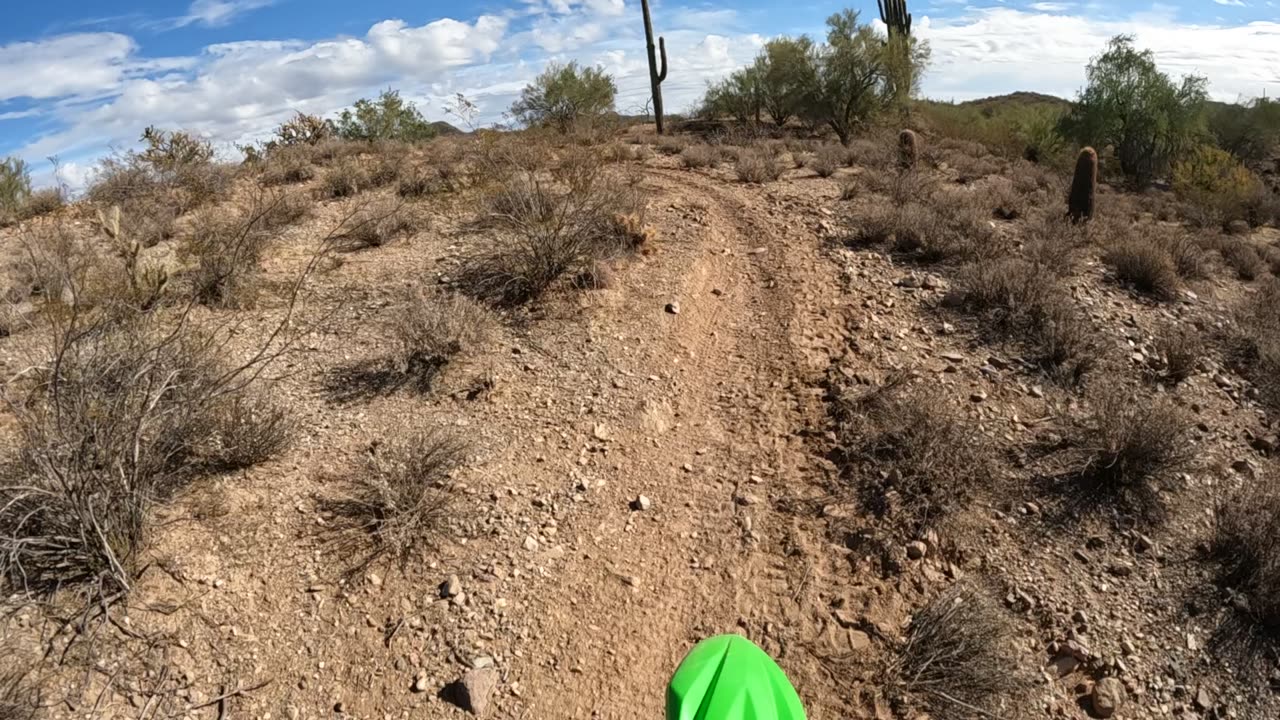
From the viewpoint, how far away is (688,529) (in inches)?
161

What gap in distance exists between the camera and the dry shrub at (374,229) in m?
7.71

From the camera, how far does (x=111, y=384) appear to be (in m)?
3.73

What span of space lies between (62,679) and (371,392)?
2476 millimetres

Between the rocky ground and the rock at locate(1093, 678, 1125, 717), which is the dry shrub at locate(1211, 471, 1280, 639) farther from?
the rock at locate(1093, 678, 1125, 717)

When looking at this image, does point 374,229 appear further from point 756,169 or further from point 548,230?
point 756,169

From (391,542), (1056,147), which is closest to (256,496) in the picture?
(391,542)

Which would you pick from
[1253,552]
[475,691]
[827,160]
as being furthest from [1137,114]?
[475,691]

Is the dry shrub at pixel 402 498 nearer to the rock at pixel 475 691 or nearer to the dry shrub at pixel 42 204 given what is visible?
the rock at pixel 475 691

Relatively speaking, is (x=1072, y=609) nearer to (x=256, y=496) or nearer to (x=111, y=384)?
(x=256, y=496)

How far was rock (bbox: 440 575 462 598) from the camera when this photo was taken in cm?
348

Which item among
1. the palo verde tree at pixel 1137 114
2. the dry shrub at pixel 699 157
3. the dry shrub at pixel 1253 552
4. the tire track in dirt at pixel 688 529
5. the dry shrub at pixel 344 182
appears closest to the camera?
the tire track in dirt at pixel 688 529

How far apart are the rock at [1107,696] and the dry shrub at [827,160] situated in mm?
9670

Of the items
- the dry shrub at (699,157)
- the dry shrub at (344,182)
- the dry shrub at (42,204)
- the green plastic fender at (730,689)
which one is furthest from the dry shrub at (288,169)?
the green plastic fender at (730,689)

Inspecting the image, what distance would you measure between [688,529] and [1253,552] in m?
3.13
